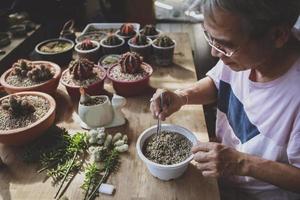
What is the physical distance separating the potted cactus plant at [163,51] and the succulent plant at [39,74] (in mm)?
576

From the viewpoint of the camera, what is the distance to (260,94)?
104 cm

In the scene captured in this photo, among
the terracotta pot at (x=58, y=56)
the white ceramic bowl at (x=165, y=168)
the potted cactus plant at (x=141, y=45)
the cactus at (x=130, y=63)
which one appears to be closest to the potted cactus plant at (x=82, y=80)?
the cactus at (x=130, y=63)

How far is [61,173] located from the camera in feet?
3.42

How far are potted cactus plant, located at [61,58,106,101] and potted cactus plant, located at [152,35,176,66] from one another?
0.36m

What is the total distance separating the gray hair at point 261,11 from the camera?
0.81 meters

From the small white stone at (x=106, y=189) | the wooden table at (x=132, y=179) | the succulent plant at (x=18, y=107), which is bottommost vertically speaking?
the wooden table at (x=132, y=179)

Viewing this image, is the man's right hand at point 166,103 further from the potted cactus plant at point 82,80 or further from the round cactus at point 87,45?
the round cactus at point 87,45

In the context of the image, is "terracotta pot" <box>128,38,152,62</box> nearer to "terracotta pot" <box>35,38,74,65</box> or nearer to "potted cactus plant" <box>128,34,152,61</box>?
"potted cactus plant" <box>128,34,152,61</box>

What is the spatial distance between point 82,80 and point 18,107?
34 cm

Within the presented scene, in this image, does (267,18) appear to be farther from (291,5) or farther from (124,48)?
(124,48)

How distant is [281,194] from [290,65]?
0.46m

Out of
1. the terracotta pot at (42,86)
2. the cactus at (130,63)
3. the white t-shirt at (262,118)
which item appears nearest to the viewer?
the white t-shirt at (262,118)

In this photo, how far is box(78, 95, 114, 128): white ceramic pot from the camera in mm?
1198

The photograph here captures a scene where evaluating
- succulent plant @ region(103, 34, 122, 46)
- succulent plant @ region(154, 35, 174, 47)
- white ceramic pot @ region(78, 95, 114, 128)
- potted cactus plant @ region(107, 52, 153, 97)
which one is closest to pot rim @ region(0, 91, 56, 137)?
white ceramic pot @ region(78, 95, 114, 128)
